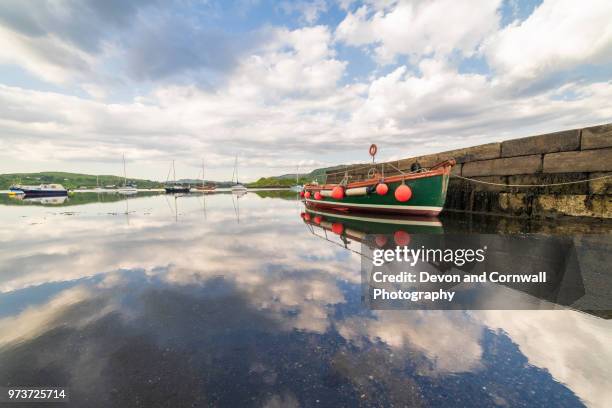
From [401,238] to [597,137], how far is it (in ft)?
23.6

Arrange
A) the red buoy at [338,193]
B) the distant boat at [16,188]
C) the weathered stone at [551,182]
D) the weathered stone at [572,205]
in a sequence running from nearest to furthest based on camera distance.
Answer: the weathered stone at [572,205] < the weathered stone at [551,182] < the red buoy at [338,193] < the distant boat at [16,188]

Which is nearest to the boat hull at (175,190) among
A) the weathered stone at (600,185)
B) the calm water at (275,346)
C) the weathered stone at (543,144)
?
the calm water at (275,346)

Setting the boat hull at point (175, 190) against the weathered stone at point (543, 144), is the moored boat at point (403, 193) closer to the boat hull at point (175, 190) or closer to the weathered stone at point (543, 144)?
the weathered stone at point (543, 144)

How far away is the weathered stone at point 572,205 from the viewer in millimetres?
7938

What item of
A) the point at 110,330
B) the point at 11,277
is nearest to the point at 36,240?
the point at 11,277

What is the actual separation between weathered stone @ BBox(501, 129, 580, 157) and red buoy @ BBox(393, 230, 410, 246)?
6583 millimetres

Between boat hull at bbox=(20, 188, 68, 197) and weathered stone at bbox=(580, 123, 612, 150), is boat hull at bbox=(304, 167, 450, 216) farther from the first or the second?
boat hull at bbox=(20, 188, 68, 197)

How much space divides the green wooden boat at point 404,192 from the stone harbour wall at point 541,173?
2688 mm

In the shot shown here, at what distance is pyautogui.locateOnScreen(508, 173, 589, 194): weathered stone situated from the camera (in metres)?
8.41

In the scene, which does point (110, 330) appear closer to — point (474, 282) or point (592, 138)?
point (474, 282)

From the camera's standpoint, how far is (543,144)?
9.46 m

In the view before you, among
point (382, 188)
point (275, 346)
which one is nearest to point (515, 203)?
point (382, 188)

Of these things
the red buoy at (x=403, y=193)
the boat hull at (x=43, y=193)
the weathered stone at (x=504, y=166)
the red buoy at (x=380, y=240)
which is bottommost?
the boat hull at (x=43, y=193)

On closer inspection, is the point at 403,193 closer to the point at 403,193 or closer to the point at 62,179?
the point at 403,193
